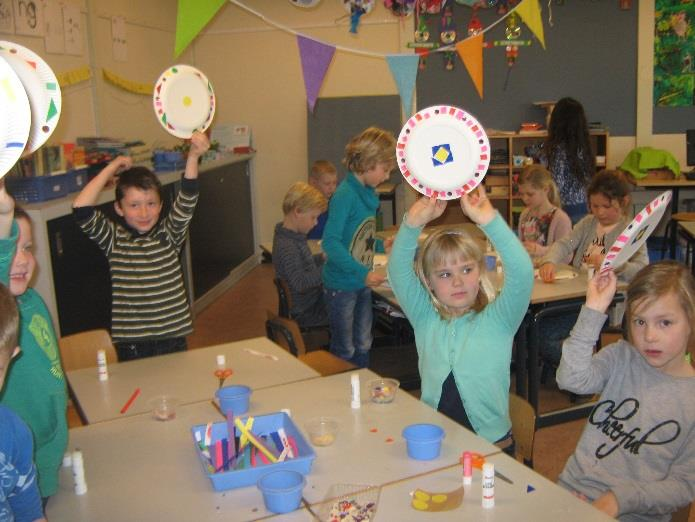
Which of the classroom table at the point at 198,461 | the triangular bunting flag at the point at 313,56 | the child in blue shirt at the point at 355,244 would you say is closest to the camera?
the classroom table at the point at 198,461

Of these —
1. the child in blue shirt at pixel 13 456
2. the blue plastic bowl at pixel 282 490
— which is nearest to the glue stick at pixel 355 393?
the blue plastic bowl at pixel 282 490

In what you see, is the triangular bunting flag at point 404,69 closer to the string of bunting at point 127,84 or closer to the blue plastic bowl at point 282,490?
the string of bunting at point 127,84

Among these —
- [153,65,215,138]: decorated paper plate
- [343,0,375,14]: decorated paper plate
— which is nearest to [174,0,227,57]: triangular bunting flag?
[153,65,215,138]: decorated paper plate

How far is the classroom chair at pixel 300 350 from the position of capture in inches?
111

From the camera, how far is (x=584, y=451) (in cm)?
194

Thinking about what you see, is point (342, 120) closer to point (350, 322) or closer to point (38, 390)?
point (350, 322)

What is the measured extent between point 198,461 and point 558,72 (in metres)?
6.87

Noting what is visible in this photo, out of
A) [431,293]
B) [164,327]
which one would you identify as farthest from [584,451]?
[164,327]

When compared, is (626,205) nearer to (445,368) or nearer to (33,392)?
(445,368)

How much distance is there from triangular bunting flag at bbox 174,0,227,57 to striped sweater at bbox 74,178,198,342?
100 centimetres

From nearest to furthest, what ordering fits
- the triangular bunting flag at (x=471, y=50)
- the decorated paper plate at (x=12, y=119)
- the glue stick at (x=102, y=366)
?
1. the decorated paper plate at (x=12, y=119)
2. the glue stick at (x=102, y=366)
3. the triangular bunting flag at (x=471, y=50)

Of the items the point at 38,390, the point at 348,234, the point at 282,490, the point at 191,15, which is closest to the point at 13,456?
the point at 38,390

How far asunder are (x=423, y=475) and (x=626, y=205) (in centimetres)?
250

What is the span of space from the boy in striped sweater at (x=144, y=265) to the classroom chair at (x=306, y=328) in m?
0.90
